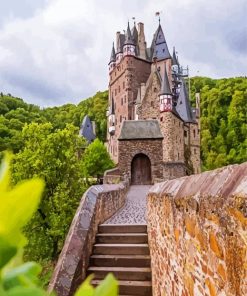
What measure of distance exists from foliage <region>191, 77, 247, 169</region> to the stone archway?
3412cm

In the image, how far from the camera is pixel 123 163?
2380cm

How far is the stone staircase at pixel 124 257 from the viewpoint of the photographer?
669 centimetres

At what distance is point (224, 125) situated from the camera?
62.4 m

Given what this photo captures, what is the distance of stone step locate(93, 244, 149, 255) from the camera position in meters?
7.77

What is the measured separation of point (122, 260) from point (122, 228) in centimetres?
137

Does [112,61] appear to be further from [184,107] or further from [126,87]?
[184,107]

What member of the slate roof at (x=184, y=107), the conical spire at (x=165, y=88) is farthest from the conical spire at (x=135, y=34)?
the conical spire at (x=165, y=88)

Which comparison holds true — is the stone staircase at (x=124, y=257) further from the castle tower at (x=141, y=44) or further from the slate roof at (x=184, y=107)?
the castle tower at (x=141, y=44)

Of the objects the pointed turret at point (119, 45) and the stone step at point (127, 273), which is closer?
the stone step at point (127, 273)

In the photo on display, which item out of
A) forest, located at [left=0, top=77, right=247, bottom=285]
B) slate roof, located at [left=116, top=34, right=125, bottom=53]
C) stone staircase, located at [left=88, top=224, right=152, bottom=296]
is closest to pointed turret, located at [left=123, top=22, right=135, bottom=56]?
slate roof, located at [left=116, top=34, right=125, bottom=53]

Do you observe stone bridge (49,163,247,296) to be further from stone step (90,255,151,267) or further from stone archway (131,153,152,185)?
stone archway (131,153,152,185)

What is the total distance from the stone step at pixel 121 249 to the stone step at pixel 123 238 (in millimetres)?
364

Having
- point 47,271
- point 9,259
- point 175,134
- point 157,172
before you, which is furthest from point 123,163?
point 9,259

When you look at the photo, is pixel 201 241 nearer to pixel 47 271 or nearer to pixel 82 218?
pixel 82 218
